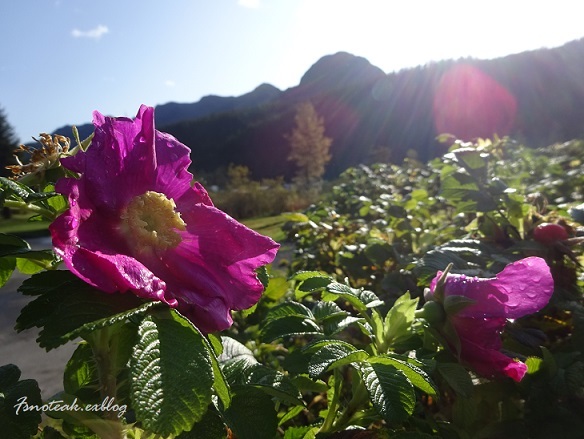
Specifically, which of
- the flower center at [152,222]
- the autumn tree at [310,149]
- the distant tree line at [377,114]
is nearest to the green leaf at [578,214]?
the flower center at [152,222]

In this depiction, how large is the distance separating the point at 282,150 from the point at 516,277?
33.5 metres

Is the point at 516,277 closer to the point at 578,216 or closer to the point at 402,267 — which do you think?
the point at 578,216

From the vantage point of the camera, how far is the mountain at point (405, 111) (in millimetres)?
25797

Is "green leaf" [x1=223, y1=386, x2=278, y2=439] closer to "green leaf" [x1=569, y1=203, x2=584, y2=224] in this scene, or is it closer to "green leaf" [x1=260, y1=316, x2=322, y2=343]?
"green leaf" [x1=260, y1=316, x2=322, y2=343]

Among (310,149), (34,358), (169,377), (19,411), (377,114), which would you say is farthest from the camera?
(377,114)

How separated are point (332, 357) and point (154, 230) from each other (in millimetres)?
245

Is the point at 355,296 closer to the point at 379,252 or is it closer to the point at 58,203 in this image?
the point at 58,203

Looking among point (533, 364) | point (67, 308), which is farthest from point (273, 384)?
point (533, 364)

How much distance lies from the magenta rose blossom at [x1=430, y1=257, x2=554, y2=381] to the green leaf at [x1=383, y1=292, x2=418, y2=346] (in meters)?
0.06

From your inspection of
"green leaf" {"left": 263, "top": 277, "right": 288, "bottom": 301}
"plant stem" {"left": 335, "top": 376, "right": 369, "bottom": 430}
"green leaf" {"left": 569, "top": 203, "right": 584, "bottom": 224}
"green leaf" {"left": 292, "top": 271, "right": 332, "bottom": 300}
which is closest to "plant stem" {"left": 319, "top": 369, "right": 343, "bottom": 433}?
"plant stem" {"left": 335, "top": 376, "right": 369, "bottom": 430}

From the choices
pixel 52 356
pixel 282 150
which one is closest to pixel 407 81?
pixel 282 150

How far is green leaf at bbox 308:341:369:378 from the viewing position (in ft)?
1.79

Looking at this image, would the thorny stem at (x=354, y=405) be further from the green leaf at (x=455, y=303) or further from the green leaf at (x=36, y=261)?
the green leaf at (x=36, y=261)

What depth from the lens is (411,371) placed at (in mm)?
552
